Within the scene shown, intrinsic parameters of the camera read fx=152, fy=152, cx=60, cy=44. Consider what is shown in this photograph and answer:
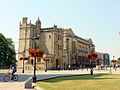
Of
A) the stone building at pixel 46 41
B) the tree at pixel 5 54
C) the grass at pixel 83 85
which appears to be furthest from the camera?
the stone building at pixel 46 41

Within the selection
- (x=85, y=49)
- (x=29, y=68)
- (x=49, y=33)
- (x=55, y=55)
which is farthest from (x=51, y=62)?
(x=85, y=49)

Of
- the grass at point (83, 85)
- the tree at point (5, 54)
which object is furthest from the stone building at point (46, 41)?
the grass at point (83, 85)

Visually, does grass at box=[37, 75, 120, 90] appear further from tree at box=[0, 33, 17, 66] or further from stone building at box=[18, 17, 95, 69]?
tree at box=[0, 33, 17, 66]

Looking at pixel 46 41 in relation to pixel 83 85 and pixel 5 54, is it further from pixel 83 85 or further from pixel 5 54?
pixel 83 85

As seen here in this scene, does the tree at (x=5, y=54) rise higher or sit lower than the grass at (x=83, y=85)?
higher

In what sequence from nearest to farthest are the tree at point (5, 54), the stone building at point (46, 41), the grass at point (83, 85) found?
the grass at point (83, 85), the tree at point (5, 54), the stone building at point (46, 41)

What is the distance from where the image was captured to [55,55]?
5794cm

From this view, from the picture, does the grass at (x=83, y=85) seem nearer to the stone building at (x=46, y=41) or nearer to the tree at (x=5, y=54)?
the stone building at (x=46, y=41)

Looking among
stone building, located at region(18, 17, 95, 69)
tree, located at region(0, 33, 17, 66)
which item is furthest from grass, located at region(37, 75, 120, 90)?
tree, located at region(0, 33, 17, 66)

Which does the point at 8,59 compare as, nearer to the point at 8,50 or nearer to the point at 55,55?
the point at 8,50

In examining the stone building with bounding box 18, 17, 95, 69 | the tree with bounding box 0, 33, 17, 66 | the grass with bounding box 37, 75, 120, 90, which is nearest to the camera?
the grass with bounding box 37, 75, 120, 90

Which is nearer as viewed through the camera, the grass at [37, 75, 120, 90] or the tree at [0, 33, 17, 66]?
the grass at [37, 75, 120, 90]

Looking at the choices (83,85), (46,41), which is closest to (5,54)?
(46,41)

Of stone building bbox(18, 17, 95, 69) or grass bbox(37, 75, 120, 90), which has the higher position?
stone building bbox(18, 17, 95, 69)
